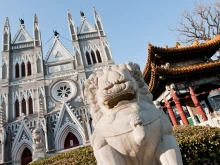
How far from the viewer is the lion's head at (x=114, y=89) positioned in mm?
1853

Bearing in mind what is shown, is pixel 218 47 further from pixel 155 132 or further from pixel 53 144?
pixel 53 144

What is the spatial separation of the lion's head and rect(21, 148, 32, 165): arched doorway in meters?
16.4

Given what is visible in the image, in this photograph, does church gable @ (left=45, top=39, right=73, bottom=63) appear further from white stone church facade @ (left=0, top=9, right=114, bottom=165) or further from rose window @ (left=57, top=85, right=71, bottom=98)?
rose window @ (left=57, top=85, right=71, bottom=98)

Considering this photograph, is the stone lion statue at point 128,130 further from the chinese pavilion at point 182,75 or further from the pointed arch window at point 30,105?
the pointed arch window at point 30,105

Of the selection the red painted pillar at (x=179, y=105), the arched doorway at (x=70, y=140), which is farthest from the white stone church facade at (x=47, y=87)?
the red painted pillar at (x=179, y=105)

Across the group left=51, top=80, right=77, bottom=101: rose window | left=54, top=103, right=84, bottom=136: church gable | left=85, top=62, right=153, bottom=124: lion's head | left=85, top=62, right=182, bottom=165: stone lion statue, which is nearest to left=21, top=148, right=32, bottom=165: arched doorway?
left=54, top=103, right=84, bottom=136: church gable

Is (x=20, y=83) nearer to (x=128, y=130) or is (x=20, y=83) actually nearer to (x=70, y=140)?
(x=70, y=140)

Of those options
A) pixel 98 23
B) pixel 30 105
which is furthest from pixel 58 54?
pixel 30 105

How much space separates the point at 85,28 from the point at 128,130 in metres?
24.7

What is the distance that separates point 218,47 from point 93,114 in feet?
37.1

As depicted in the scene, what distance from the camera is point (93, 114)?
208 cm

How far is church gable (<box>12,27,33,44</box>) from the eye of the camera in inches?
906

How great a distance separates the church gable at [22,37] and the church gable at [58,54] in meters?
3.28

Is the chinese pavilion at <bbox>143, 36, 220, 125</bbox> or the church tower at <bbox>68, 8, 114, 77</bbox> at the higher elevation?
the church tower at <bbox>68, 8, 114, 77</bbox>
